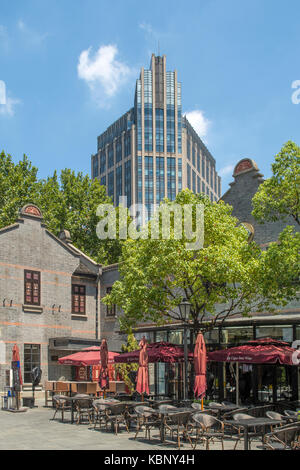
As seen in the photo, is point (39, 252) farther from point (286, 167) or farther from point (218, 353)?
point (286, 167)

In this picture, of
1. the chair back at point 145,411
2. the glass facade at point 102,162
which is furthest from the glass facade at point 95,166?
the chair back at point 145,411

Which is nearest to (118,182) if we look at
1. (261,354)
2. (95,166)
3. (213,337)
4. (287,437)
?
(95,166)

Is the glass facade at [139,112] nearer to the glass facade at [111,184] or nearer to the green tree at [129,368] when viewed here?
the glass facade at [111,184]

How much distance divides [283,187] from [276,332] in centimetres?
725

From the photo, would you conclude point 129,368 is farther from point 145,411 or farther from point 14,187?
point 14,187

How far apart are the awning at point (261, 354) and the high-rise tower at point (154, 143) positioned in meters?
110

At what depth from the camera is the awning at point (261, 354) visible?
18031mm

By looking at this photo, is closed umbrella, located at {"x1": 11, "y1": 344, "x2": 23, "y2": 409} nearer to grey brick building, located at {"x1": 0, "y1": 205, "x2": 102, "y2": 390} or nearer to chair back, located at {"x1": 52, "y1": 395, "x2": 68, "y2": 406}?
chair back, located at {"x1": 52, "y1": 395, "x2": 68, "y2": 406}

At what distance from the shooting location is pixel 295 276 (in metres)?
18.4

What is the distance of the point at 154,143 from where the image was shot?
133 m

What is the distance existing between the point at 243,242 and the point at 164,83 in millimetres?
118855

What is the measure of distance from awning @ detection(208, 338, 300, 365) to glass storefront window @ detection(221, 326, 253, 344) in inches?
139

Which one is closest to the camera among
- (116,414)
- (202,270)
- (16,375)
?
(116,414)
